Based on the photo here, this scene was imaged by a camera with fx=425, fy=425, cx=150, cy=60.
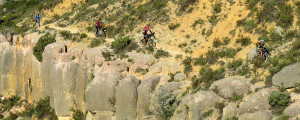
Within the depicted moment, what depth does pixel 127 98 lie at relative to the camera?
39.8 m

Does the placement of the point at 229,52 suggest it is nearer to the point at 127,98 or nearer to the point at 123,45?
the point at 127,98

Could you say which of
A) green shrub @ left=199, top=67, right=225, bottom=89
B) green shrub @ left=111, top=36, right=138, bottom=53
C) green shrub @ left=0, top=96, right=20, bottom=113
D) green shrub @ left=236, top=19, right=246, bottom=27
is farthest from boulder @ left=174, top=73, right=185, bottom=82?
green shrub @ left=0, top=96, right=20, bottom=113

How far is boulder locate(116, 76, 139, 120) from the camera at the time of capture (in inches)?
1559

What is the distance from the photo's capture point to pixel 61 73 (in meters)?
47.0

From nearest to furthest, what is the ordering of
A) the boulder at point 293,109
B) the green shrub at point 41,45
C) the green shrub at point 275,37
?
the boulder at point 293,109
the green shrub at point 275,37
the green shrub at point 41,45

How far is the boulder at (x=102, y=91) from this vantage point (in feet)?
135

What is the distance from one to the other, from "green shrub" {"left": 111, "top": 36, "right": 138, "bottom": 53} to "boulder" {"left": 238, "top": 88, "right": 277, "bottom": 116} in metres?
17.0

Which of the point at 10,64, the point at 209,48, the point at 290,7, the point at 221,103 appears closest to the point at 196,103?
the point at 221,103

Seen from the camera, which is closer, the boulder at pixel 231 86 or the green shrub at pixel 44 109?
the boulder at pixel 231 86

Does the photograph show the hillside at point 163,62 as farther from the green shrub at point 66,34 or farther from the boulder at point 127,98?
the green shrub at point 66,34

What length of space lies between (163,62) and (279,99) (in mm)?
14334

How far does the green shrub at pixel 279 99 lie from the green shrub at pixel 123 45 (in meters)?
18.6

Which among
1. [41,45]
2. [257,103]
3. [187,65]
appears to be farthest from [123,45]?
[257,103]

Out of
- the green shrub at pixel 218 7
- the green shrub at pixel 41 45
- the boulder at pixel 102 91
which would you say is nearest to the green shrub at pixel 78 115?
the boulder at pixel 102 91
